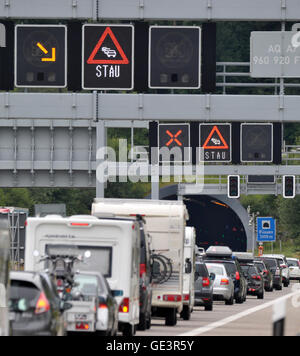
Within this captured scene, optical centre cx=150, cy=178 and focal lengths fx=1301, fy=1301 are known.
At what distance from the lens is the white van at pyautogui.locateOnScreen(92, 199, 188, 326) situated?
30.4 meters

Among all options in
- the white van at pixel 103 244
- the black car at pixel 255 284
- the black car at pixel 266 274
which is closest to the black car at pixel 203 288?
the black car at pixel 255 284

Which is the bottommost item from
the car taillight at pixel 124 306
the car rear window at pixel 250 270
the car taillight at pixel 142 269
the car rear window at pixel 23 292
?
the car rear window at pixel 250 270

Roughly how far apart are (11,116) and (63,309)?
534 inches

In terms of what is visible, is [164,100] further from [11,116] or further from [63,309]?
[63,309]

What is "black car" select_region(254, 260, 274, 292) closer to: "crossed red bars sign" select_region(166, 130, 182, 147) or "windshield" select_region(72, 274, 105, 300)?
"crossed red bars sign" select_region(166, 130, 182, 147)

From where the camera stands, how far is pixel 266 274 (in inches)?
2328

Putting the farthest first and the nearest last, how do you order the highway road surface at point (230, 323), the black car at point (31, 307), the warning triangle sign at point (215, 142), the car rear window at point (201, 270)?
the warning triangle sign at point (215, 142), the car rear window at point (201, 270), the highway road surface at point (230, 323), the black car at point (31, 307)

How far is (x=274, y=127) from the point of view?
52.8 meters

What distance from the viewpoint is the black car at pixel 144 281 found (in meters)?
27.2

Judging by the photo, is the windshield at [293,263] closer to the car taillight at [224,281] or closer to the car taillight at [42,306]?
the car taillight at [224,281]

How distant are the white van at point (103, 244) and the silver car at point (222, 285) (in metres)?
18.8

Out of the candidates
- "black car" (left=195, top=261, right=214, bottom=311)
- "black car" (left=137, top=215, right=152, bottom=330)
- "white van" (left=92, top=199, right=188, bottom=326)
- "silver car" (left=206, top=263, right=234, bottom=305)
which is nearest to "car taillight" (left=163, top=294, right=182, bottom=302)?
"white van" (left=92, top=199, right=188, bottom=326)

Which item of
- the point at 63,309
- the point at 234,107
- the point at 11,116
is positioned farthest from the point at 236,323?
the point at 63,309

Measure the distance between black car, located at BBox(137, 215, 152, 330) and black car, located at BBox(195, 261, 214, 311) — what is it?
10847 millimetres
